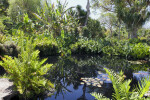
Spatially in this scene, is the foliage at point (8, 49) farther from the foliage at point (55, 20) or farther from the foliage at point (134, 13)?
the foliage at point (134, 13)

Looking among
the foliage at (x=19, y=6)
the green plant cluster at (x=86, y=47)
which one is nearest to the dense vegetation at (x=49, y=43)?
the green plant cluster at (x=86, y=47)

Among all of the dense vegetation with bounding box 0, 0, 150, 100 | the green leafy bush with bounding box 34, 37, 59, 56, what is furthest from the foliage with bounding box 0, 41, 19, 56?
the green leafy bush with bounding box 34, 37, 59, 56

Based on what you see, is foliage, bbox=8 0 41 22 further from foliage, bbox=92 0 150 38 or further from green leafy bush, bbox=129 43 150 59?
green leafy bush, bbox=129 43 150 59

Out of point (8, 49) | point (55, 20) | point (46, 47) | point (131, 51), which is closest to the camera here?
point (8, 49)

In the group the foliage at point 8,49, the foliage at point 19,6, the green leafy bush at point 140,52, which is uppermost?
the foliage at point 19,6

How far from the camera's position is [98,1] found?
64.8ft

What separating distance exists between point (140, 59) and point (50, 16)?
7.64 meters

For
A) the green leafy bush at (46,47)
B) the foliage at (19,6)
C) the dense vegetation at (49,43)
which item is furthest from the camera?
the foliage at (19,6)

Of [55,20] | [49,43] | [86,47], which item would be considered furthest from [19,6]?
[86,47]

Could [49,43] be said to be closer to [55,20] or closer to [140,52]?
[55,20]

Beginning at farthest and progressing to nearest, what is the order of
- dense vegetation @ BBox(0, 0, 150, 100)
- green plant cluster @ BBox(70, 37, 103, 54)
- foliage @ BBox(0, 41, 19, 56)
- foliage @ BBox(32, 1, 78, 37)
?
1. foliage @ BBox(32, 1, 78, 37)
2. green plant cluster @ BBox(70, 37, 103, 54)
3. foliage @ BBox(0, 41, 19, 56)
4. dense vegetation @ BBox(0, 0, 150, 100)

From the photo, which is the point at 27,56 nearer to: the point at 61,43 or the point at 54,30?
the point at 61,43

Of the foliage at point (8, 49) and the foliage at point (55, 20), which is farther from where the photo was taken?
the foliage at point (55, 20)

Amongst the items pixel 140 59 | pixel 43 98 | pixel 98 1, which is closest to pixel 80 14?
pixel 98 1
